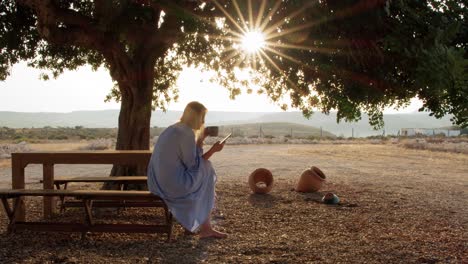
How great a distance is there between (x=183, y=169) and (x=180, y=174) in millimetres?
78

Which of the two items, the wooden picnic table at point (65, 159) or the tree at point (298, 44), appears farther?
the wooden picnic table at point (65, 159)

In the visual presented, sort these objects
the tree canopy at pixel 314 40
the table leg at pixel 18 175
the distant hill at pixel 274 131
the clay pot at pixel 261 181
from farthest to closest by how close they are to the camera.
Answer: the distant hill at pixel 274 131
the clay pot at pixel 261 181
the table leg at pixel 18 175
the tree canopy at pixel 314 40

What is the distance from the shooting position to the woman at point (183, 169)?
5941mm

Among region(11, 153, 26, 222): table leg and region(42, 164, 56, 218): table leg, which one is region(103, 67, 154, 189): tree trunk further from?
region(11, 153, 26, 222): table leg

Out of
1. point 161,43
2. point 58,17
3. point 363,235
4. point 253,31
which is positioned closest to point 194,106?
point 253,31

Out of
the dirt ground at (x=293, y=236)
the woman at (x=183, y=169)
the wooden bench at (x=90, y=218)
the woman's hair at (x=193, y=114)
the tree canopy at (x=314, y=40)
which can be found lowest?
the dirt ground at (x=293, y=236)

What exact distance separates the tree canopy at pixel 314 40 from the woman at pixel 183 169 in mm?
1323

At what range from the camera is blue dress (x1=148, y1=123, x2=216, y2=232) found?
5938 millimetres

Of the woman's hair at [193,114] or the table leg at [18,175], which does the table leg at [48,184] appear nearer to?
the table leg at [18,175]

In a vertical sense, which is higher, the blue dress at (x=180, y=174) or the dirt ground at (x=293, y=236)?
the blue dress at (x=180, y=174)

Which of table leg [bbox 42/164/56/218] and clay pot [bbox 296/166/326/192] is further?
clay pot [bbox 296/166/326/192]

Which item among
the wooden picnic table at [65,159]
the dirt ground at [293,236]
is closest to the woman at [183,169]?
the dirt ground at [293,236]

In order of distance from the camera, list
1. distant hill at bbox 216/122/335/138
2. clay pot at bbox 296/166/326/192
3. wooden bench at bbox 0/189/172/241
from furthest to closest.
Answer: distant hill at bbox 216/122/335/138, clay pot at bbox 296/166/326/192, wooden bench at bbox 0/189/172/241

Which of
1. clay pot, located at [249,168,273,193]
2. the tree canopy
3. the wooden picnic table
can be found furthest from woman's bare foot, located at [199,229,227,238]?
clay pot, located at [249,168,273,193]
